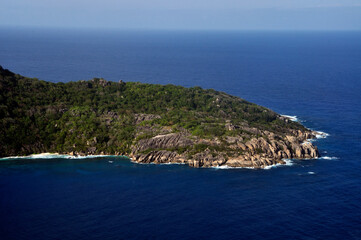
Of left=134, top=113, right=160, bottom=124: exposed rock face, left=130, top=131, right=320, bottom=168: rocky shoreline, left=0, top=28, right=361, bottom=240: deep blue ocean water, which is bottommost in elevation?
left=0, top=28, right=361, bottom=240: deep blue ocean water

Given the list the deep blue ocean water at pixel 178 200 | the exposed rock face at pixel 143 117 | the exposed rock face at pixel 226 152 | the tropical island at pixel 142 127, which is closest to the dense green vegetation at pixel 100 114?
the tropical island at pixel 142 127

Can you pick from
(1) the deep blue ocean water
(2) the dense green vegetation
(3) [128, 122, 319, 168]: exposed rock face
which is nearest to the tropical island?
(3) [128, 122, 319, 168]: exposed rock face

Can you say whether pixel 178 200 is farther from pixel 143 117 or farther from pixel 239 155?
pixel 143 117

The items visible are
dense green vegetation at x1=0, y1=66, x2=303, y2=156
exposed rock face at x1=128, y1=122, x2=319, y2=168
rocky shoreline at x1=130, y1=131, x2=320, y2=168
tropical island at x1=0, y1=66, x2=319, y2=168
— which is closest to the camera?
rocky shoreline at x1=130, y1=131, x2=320, y2=168

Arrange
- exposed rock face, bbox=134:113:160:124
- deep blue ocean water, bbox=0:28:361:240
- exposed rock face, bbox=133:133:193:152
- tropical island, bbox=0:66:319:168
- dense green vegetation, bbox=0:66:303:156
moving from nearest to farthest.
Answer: deep blue ocean water, bbox=0:28:361:240
tropical island, bbox=0:66:319:168
exposed rock face, bbox=133:133:193:152
dense green vegetation, bbox=0:66:303:156
exposed rock face, bbox=134:113:160:124

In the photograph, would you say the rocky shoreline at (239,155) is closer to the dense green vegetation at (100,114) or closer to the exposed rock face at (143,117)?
the dense green vegetation at (100,114)

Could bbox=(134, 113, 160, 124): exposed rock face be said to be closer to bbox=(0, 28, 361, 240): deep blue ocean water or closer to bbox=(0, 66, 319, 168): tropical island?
bbox=(0, 66, 319, 168): tropical island
